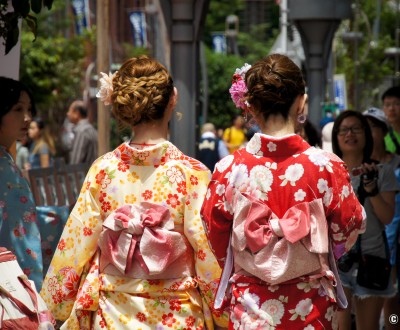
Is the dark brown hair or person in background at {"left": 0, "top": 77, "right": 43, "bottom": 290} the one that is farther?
the dark brown hair

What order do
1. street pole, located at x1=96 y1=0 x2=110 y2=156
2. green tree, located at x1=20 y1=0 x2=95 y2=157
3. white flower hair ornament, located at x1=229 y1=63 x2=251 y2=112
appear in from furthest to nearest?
green tree, located at x1=20 y1=0 x2=95 y2=157 < street pole, located at x1=96 y1=0 x2=110 y2=156 < white flower hair ornament, located at x1=229 y1=63 x2=251 y2=112

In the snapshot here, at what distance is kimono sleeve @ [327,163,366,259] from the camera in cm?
500

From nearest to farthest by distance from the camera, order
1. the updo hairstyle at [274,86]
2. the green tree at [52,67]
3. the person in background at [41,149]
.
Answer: the updo hairstyle at [274,86]
the person in background at [41,149]
the green tree at [52,67]

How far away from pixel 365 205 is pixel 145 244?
8.33ft

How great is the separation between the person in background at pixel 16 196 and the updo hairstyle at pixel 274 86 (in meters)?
1.66

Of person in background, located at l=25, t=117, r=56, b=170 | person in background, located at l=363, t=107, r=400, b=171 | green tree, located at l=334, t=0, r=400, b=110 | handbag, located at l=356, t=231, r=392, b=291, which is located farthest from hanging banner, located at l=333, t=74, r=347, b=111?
handbag, located at l=356, t=231, r=392, b=291

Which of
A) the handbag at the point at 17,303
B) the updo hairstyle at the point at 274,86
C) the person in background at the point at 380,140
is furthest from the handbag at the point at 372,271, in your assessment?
the handbag at the point at 17,303

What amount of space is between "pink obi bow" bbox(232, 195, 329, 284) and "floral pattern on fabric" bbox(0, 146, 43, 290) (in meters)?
1.62

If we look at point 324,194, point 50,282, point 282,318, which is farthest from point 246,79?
point 50,282

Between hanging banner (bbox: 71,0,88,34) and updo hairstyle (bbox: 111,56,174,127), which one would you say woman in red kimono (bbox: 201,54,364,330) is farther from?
hanging banner (bbox: 71,0,88,34)

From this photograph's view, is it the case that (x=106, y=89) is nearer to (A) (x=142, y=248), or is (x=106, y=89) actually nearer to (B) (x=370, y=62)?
(A) (x=142, y=248)

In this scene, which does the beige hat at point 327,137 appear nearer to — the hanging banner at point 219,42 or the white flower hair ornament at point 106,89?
the white flower hair ornament at point 106,89

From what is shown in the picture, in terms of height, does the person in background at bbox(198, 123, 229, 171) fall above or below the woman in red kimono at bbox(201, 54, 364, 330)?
below

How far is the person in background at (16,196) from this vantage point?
612 cm
